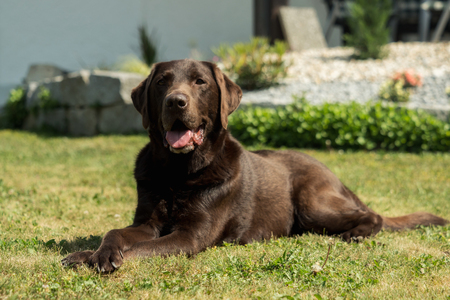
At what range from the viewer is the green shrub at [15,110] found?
38.9ft

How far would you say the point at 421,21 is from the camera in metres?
16.6

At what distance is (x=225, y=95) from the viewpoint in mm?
3711

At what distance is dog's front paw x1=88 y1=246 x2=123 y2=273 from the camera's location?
279 centimetres

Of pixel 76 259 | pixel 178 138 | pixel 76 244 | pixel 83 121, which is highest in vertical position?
pixel 178 138

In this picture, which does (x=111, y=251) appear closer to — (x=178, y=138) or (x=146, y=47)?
(x=178, y=138)

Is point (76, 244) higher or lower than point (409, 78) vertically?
lower

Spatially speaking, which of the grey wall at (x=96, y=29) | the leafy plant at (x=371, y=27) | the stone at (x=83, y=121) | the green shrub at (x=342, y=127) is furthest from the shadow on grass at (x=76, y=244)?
the leafy plant at (x=371, y=27)

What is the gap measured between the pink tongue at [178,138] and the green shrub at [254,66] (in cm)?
737

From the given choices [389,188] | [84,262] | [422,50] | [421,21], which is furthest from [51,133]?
[421,21]

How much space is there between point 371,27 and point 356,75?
2.10 metres

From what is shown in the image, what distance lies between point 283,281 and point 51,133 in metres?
9.34

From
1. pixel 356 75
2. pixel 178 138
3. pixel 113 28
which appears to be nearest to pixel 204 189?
pixel 178 138

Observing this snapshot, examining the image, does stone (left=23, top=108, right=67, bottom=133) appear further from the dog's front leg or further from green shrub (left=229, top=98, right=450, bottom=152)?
the dog's front leg

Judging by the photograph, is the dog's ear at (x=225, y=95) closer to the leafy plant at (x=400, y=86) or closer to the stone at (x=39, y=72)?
the leafy plant at (x=400, y=86)
